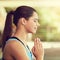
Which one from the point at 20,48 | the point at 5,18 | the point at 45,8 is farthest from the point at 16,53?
the point at 45,8

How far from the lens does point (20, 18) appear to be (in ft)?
3.33

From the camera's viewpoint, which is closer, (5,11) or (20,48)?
(20,48)

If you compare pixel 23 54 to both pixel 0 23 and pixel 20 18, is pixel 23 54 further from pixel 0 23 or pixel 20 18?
pixel 0 23

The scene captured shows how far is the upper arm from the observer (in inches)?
36.8

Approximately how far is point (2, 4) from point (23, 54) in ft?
1.47

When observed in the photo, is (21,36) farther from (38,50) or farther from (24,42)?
(38,50)

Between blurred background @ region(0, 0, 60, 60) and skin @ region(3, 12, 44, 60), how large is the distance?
2.4 inches

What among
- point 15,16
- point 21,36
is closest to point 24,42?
point 21,36

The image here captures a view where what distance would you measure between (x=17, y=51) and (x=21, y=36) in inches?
4.3

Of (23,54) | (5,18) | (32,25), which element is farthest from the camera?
(5,18)

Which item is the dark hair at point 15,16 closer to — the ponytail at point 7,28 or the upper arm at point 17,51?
the ponytail at point 7,28

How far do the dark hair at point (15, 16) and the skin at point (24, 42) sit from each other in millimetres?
26

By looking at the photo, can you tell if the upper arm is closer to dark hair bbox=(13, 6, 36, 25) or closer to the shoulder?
the shoulder

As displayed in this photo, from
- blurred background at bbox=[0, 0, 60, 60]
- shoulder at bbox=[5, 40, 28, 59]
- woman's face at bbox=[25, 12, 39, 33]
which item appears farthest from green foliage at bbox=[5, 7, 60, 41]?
shoulder at bbox=[5, 40, 28, 59]
